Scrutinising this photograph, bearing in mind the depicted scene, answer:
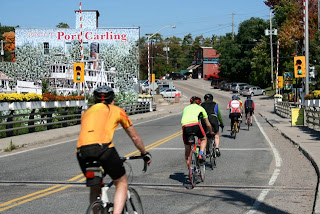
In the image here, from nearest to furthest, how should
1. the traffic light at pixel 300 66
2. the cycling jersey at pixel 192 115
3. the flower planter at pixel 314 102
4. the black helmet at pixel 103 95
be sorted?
the black helmet at pixel 103 95 < the cycling jersey at pixel 192 115 < the flower planter at pixel 314 102 < the traffic light at pixel 300 66

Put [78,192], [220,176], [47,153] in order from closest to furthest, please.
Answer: [78,192] < [220,176] < [47,153]

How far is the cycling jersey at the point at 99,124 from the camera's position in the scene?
514 cm

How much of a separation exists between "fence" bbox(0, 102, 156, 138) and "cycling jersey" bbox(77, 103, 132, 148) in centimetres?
1507

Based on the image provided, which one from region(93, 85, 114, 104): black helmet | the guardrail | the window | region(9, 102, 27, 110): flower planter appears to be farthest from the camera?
the window

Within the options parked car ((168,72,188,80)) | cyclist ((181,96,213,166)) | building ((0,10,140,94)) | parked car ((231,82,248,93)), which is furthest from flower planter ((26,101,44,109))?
parked car ((168,72,188,80))

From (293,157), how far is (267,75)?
2725 inches

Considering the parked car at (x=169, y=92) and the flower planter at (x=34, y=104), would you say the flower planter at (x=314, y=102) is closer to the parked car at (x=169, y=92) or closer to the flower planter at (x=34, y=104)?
the flower planter at (x=34, y=104)

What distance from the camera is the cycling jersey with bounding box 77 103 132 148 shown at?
16.9 ft

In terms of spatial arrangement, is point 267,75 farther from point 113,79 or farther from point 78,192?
point 78,192

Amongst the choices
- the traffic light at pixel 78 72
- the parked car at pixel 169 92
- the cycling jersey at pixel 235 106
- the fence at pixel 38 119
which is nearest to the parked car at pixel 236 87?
the parked car at pixel 169 92

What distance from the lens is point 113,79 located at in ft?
196

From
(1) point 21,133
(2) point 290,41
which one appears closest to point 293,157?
(1) point 21,133

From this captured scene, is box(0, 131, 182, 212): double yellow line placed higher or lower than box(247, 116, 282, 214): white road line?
higher

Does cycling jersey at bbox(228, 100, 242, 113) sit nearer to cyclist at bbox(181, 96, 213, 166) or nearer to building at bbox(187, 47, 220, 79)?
cyclist at bbox(181, 96, 213, 166)
